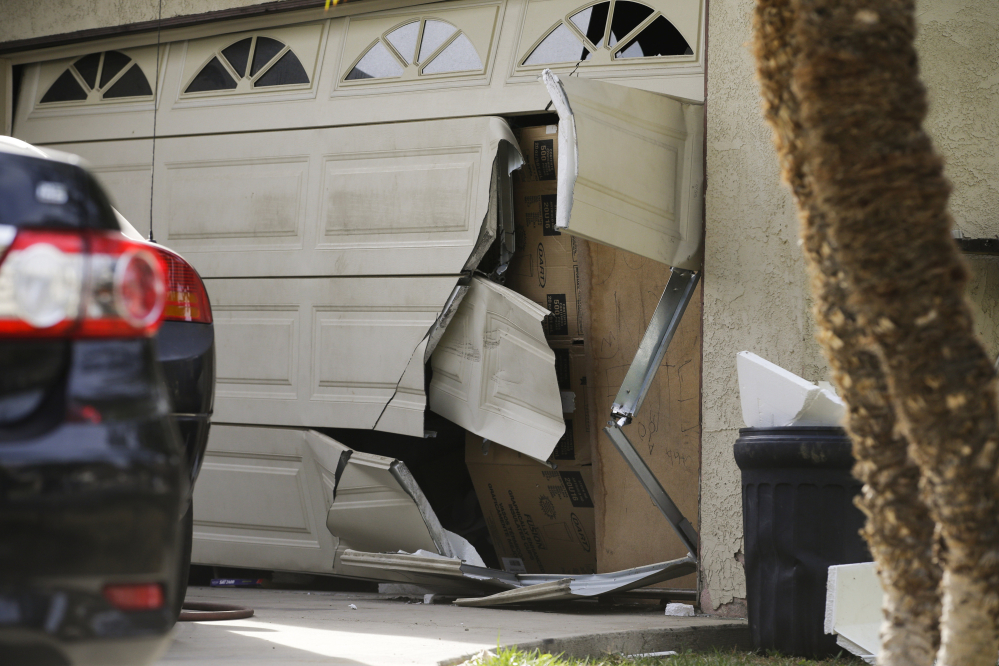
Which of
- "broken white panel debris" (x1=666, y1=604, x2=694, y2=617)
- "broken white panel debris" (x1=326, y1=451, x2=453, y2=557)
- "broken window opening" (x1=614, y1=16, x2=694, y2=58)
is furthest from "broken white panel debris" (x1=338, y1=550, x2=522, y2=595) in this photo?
"broken window opening" (x1=614, y1=16, x2=694, y2=58)

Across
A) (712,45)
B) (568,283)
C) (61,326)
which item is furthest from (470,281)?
(61,326)

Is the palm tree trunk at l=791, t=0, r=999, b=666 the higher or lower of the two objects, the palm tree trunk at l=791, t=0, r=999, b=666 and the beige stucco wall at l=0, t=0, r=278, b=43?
the lower

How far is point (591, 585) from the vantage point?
4930 mm

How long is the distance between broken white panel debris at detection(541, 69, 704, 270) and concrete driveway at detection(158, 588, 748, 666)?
5.64ft

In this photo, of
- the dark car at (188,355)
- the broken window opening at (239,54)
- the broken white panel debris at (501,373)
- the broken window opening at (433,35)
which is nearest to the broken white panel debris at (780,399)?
the broken white panel debris at (501,373)

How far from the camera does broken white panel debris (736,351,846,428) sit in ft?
Answer: 12.6

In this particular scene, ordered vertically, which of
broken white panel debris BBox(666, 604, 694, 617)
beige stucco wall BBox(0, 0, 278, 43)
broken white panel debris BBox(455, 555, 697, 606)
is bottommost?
broken white panel debris BBox(666, 604, 694, 617)

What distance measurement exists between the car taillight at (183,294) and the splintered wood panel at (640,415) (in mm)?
2930

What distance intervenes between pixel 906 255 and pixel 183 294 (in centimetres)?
191

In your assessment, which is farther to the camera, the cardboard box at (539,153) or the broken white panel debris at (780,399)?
the cardboard box at (539,153)

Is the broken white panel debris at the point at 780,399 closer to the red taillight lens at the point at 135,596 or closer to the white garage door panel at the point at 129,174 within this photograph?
the red taillight lens at the point at 135,596

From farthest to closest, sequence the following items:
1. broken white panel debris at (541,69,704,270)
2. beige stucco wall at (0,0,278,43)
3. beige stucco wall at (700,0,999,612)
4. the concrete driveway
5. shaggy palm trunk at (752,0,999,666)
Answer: beige stucco wall at (0,0,278,43) < beige stucco wall at (700,0,999,612) < broken white panel debris at (541,69,704,270) < the concrete driveway < shaggy palm trunk at (752,0,999,666)

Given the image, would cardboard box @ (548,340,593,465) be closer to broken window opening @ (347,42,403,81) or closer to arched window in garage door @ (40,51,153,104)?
broken window opening @ (347,42,403,81)

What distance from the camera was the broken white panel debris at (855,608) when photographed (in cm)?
352
